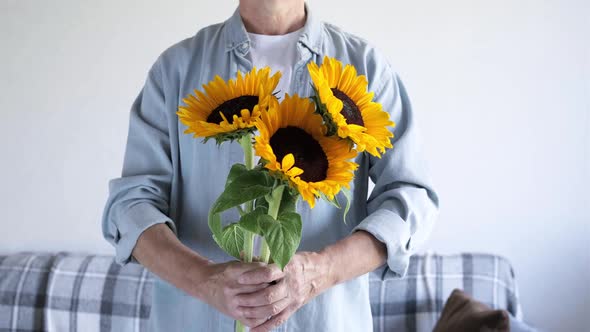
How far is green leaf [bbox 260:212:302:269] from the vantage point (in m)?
0.79

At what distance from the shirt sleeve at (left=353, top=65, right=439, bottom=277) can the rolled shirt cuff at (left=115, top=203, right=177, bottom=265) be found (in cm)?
30

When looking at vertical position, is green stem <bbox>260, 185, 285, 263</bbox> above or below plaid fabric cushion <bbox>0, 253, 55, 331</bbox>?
above

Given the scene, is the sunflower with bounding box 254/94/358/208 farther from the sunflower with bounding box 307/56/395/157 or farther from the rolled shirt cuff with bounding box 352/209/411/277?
the rolled shirt cuff with bounding box 352/209/411/277

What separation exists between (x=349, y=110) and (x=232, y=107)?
0.45 ft

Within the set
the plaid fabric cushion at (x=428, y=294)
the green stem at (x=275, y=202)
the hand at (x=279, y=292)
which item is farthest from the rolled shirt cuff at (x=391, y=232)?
the plaid fabric cushion at (x=428, y=294)

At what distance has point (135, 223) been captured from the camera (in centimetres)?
104

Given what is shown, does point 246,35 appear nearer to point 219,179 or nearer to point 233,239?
point 219,179

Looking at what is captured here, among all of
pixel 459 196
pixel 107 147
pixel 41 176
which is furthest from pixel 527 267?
pixel 41 176

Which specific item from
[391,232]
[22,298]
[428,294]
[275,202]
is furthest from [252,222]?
[22,298]

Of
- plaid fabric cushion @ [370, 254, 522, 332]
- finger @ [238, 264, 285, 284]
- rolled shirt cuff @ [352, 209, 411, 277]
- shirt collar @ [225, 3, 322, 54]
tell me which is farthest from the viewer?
plaid fabric cushion @ [370, 254, 522, 332]

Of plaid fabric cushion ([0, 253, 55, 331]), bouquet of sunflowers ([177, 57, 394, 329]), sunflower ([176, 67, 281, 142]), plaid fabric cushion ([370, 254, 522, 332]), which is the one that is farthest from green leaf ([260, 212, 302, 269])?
plaid fabric cushion ([0, 253, 55, 331])

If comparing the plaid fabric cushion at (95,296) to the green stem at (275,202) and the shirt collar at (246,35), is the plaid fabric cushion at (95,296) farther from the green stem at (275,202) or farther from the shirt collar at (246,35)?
the green stem at (275,202)

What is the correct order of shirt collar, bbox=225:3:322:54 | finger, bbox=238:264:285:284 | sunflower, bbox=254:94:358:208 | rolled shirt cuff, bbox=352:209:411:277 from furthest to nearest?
1. shirt collar, bbox=225:3:322:54
2. rolled shirt cuff, bbox=352:209:411:277
3. finger, bbox=238:264:285:284
4. sunflower, bbox=254:94:358:208

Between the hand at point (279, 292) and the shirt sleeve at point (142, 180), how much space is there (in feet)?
0.74
